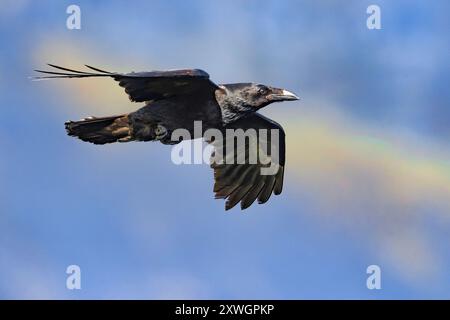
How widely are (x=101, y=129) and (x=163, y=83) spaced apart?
1.80 metres

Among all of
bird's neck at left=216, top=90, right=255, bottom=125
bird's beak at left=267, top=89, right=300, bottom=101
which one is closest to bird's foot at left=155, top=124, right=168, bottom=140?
bird's neck at left=216, top=90, right=255, bottom=125

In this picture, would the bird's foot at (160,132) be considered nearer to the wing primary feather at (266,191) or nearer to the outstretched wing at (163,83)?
the outstretched wing at (163,83)

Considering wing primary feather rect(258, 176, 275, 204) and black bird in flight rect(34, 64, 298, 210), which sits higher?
black bird in flight rect(34, 64, 298, 210)

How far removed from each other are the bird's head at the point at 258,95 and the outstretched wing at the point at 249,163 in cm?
211

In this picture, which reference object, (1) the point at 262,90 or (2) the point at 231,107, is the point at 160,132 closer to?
(2) the point at 231,107

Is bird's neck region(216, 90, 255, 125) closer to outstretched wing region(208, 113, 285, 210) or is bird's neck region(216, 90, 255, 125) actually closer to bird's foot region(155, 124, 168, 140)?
bird's foot region(155, 124, 168, 140)

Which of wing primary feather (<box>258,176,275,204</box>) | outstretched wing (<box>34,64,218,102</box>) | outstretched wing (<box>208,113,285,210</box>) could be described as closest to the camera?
outstretched wing (<box>34,64,218,102</box>)

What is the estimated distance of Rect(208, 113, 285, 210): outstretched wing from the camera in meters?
27.0

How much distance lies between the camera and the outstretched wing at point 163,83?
2316 centimetres

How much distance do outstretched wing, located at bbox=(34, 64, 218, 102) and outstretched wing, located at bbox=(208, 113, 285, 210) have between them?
9.90 ft

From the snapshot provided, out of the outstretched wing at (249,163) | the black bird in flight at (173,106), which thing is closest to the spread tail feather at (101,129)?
the black bird in flight at (173,106)
